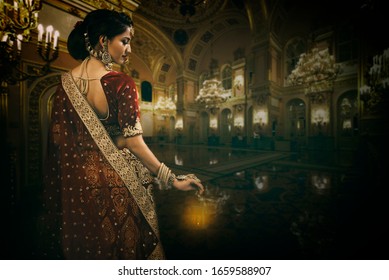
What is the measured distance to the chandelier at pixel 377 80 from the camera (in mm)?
2220

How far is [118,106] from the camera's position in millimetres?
925

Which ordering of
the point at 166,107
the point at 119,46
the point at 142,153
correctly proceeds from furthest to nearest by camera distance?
the point at 166,107 → the point at 119,46 → the point at 142,153

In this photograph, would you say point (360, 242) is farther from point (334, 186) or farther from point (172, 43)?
point (172, 43)

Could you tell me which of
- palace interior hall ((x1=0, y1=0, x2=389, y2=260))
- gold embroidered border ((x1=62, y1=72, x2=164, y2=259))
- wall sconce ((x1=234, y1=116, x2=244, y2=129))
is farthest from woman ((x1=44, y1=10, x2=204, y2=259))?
wall sconce ((x1=234, y1=116, x2=244, y2=129))

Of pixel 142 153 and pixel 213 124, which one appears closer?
pixel 142 153

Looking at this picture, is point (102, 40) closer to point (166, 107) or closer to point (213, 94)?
point (213, 94)

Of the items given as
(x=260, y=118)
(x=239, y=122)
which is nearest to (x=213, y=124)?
(x=239, y=122)

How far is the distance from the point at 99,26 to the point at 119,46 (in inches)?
6.4

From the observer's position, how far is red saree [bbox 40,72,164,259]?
0.92 m

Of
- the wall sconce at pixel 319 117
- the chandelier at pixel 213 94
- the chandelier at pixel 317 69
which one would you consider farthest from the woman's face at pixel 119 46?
the wall sconce at pixel 319 117

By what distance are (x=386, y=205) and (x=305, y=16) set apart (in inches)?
195

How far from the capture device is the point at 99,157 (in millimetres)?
960

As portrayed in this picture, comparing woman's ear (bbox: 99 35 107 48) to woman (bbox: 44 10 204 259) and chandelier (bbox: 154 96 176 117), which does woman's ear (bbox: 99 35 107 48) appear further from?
chandelier (bbox: 154 96 176 117)
